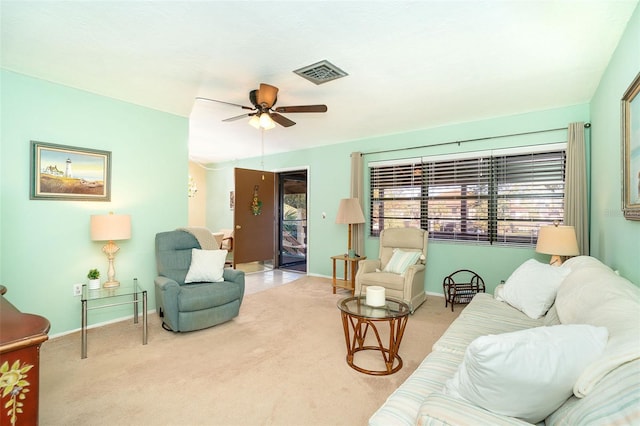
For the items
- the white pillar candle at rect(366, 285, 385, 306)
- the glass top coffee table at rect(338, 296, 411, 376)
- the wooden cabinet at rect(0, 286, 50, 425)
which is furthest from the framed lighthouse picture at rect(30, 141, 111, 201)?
the white pillar candle at rect(366, 285, 385, 306)

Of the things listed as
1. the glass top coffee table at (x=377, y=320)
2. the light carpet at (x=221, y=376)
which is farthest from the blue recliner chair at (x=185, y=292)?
the glass top coffee table at (x=377, y=320)

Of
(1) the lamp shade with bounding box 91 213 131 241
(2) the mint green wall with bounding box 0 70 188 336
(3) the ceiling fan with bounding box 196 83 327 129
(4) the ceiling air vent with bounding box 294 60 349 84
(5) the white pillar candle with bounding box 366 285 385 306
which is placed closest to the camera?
(5) the white pillar candle with bounding box 366 285 385 306

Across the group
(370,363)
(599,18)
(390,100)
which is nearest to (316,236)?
(390,100)

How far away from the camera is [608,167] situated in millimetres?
2561

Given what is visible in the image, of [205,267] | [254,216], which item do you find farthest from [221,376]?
[254,216]

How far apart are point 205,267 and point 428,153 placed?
3420 mm

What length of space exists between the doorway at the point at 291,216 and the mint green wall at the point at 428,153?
0.49 metres

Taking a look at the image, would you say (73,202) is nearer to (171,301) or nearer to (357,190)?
(171,301)

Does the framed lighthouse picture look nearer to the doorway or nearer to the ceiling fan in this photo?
the ceiling fan

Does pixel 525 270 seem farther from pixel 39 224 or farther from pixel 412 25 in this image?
pixel 39 224

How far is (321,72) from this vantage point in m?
2.75

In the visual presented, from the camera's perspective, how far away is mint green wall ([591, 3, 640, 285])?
193cm

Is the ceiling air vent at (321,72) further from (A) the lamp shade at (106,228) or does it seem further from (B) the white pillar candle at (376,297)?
(A) the lamp shade at (106,228)

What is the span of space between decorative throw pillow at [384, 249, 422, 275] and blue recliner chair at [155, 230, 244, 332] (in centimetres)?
190
